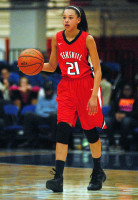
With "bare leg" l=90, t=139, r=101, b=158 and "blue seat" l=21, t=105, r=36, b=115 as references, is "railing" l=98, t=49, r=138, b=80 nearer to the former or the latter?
"blue seat" l=21, t=105, r=36, b=115

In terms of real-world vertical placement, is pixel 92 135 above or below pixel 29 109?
above

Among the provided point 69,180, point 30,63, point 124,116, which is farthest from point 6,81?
point 30,63

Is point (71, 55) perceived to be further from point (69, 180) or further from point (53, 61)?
point (69, 180)

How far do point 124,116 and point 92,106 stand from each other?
6177 mm

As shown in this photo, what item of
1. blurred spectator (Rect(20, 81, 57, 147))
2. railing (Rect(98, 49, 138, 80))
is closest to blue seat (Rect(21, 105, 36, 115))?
blurred spectator (Rect(20, 81, 57, 147))

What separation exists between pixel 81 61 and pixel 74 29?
0.98ft

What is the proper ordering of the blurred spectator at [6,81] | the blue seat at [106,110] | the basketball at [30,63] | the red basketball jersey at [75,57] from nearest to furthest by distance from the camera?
the red basketball jersey at [75,57] < the basketball at [30,63] < the blue seat at [106,110] < the blurred spectator at [6,81]

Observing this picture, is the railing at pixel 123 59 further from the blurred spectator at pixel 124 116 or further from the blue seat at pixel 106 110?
the blue seat at pixel 106 110

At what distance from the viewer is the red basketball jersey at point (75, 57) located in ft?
16.1

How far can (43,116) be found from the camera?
1136cm

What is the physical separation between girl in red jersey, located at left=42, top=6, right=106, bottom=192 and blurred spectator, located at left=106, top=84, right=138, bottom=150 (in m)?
5.74

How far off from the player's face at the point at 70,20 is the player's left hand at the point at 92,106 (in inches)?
26.2

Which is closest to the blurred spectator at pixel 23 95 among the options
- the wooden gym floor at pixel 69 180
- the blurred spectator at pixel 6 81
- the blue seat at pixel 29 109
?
the blurred spectator at pixel 6 81

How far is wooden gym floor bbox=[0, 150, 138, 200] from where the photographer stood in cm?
450
